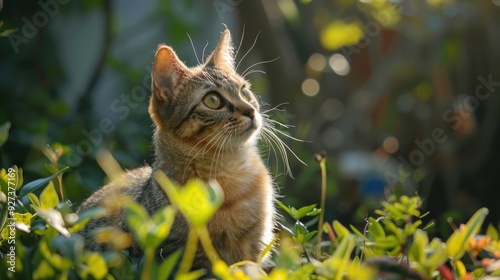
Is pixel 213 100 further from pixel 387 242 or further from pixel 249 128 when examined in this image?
pixel 387 242

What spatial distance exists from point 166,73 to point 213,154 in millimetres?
333

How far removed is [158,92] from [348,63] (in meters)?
2.62

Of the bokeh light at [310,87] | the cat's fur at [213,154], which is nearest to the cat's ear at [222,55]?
the cat's fur at [213,154]

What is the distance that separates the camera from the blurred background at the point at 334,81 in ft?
12.9

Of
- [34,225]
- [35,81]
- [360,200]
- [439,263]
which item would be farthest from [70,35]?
[439,263]

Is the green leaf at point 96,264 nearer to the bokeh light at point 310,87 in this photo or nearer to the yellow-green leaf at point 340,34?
the yellow-green leaf at point 340,34

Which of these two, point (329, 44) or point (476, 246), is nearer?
point (476, 246)

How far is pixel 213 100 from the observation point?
2322 millimetres

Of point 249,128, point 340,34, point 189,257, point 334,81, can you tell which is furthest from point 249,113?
point 334,81

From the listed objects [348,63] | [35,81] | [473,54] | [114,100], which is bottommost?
[473,54]

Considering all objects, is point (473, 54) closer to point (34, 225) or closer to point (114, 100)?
point (114, 100)

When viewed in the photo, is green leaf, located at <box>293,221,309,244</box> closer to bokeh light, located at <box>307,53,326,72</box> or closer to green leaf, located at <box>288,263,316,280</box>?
green leaf, located at <box>288,263,316,280</box>

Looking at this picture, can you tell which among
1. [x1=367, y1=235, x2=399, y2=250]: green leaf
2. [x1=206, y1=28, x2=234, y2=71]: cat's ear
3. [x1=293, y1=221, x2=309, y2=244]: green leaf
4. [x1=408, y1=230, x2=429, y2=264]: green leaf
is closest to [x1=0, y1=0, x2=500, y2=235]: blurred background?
[x1=206, y1=28, x2=234, y2=71]: cat's ear

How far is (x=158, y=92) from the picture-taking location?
7.69ft
